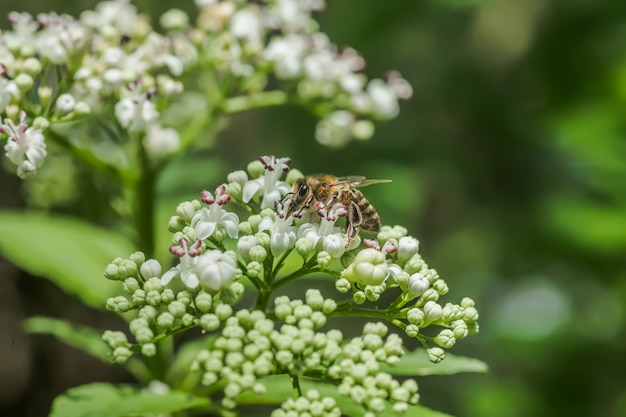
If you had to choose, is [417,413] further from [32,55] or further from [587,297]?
[587,297]

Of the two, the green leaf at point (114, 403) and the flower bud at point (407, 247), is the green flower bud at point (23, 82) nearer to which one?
the green leaf at point (114, 403)

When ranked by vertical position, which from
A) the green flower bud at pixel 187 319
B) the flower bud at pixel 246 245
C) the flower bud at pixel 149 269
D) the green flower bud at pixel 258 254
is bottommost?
the green flower bud at pixel 187 319

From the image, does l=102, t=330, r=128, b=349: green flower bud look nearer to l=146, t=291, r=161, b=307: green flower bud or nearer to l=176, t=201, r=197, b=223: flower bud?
l=146, t=291, r=161, b=307: green flower bud

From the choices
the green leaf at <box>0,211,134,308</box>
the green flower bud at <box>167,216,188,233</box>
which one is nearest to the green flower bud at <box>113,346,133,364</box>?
the green flower bud at <box>167,216,188,233</box>

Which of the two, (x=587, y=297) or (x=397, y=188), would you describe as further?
(x=587, y=297)

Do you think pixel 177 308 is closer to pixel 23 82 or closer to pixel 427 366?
pixel 427 366

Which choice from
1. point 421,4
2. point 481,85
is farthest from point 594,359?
point 421,4

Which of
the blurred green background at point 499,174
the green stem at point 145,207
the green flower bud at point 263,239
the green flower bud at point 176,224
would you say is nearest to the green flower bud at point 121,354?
the green flower bud at point 176,224
